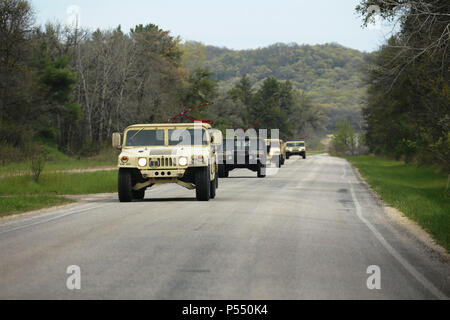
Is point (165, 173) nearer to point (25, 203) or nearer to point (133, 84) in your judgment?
point (25, 203)

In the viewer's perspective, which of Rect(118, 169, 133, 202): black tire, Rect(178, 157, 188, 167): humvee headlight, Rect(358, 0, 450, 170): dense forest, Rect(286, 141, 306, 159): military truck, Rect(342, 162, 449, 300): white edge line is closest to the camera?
Rect(342, 162, 449, 300): white edge line

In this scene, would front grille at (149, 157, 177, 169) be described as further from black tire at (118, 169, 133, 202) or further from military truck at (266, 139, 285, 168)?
military truck at (266, 139, 285, 168)

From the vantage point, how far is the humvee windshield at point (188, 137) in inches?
721

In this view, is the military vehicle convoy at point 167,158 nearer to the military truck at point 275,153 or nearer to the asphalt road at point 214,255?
the asphalt road at point 214,255

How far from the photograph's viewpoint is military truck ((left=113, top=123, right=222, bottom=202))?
55.5ft

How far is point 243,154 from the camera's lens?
31.7 metres

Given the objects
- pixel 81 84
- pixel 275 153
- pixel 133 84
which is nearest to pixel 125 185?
pixel 275 153

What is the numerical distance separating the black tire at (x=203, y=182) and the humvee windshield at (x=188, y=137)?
153 cm

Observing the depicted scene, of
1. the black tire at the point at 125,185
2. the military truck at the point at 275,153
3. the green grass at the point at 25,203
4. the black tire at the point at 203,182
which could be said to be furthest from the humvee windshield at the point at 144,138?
the military truck at the point at 275,153

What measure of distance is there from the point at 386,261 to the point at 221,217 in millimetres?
4900

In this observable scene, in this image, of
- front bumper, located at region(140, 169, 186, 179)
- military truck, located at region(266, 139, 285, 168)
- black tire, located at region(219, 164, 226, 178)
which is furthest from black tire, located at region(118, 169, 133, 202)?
military truck, located at region(266, 139, 285, 168)

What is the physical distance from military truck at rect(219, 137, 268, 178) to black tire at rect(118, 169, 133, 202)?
47.5 ft

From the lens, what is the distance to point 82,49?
60156 mm
